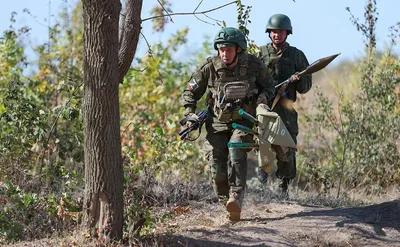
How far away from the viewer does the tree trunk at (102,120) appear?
6.00 meters

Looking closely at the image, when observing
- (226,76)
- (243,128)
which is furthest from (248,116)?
(226,76)

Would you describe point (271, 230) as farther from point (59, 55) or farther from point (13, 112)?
point (59, 55)

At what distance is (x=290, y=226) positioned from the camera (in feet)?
23.5

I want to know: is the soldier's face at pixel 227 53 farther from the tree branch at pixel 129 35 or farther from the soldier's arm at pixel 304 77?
the soldier's arm at pixel 304 77

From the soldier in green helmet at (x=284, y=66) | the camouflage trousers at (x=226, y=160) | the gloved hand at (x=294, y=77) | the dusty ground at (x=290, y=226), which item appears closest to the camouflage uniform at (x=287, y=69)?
the soldier in green helmet at (x=284, y=66)

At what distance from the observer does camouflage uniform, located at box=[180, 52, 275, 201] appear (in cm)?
738

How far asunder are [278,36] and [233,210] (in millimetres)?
2402

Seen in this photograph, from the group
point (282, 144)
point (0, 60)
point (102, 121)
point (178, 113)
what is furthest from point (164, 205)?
point (178, 113)

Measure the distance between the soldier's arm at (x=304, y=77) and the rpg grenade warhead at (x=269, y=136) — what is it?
183 centimetres

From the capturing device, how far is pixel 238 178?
738cm

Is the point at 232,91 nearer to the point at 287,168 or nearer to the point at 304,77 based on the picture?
the point at 304,77

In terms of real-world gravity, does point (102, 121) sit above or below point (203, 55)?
below

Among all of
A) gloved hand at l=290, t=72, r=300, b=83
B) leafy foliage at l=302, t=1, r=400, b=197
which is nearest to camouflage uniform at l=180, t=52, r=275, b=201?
gloved hand at l=290, t=72, r=300, b=83

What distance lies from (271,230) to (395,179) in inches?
185
